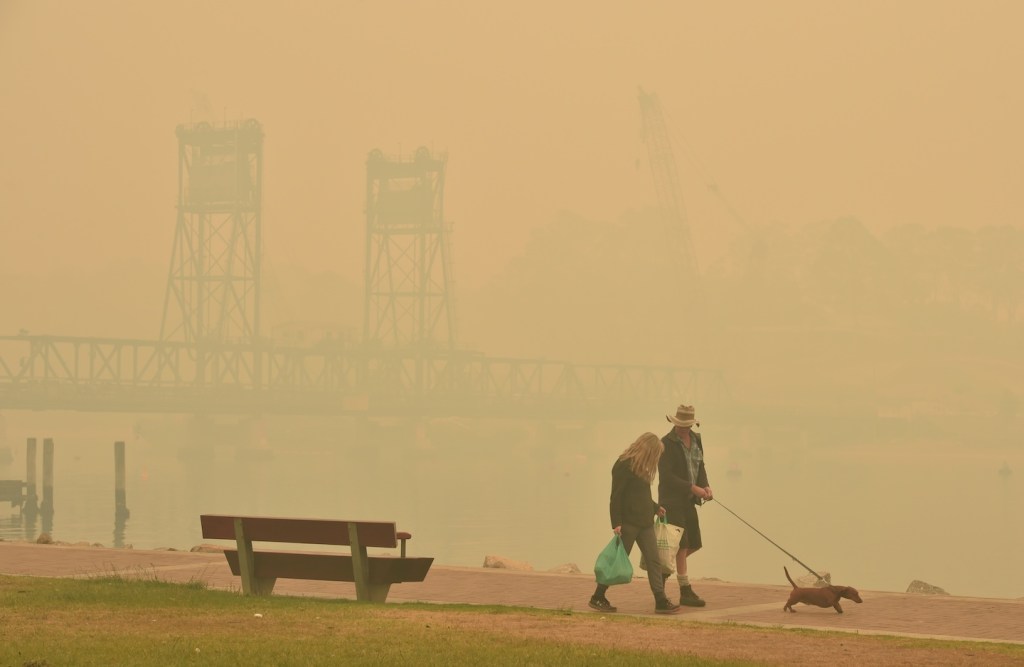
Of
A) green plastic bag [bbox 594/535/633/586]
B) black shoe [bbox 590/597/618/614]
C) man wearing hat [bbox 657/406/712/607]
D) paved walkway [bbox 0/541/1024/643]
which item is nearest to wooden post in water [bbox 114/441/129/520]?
paved walkway [bbox 0/541/1024/643]

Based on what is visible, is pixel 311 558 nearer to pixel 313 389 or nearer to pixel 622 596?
pixel 622 596

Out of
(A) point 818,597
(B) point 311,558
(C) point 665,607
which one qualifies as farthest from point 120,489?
(A) point 818,597

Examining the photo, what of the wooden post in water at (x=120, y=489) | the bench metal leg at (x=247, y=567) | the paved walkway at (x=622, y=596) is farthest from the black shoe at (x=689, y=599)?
the wooden post in water at (x=120, y=489)

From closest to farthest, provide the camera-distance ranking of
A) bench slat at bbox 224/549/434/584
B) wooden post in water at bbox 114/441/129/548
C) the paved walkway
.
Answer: the paved walkway, bench slat at bbox 224/549/434/584, wooden post in water at bbox 114/441/129/548

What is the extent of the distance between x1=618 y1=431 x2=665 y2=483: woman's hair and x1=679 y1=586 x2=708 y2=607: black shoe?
1.09 meters

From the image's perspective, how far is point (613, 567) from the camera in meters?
10.8

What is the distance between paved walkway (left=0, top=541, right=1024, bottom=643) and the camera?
10484 mm

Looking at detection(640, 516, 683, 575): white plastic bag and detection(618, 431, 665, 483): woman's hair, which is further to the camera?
detection(640, 516, 683, 575): white plastic bag

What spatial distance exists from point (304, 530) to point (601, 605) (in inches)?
93.2

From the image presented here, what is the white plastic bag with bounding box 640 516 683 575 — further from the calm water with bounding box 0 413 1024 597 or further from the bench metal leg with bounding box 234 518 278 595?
the calm water with bounding box 0 413 1024 597

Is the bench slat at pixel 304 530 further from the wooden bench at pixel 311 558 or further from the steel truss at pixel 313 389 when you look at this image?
the steel truss at pixel 313 389

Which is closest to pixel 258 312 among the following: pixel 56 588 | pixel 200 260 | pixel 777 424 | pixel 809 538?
pixel 200 260

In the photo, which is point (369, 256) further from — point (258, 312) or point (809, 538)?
point (809, 538)

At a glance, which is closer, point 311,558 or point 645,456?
point 311,558
